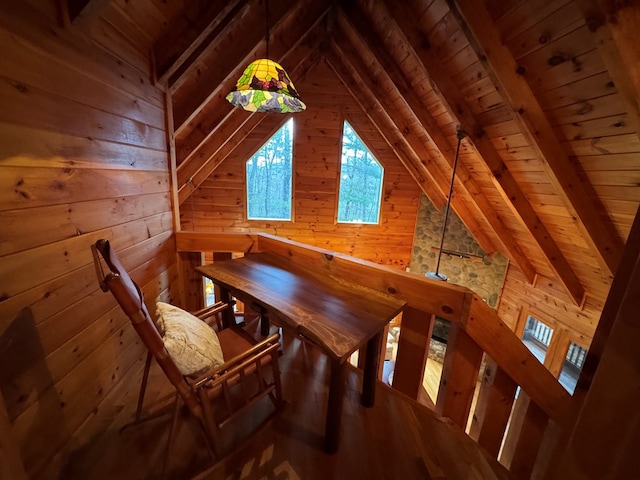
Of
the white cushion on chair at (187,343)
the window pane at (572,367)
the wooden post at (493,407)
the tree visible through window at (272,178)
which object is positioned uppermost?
the tree visible through window at (272,178)

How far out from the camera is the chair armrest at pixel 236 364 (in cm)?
95

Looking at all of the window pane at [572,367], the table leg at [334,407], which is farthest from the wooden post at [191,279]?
the window pane at [572,367]

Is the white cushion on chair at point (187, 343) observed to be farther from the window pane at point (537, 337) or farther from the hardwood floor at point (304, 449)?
the window pane at point (537, 337)

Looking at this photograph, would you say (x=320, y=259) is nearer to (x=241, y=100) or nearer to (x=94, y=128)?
(x=241, y=100)

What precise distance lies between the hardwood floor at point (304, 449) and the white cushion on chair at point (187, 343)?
0.49 meters

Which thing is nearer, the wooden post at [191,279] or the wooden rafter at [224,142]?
the wooden post at [191,279]

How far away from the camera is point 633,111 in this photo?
1.21m

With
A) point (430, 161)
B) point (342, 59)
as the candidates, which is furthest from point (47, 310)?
point (342, 59)

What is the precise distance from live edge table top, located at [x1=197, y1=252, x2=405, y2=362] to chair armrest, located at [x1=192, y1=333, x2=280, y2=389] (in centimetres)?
12

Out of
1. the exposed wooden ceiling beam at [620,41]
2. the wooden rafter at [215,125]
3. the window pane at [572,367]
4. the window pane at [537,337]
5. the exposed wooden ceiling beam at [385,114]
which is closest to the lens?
the exposed wooden ceiling beam at [620,41]

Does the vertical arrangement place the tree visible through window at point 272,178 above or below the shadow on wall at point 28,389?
above

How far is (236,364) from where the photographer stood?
1.08 metres

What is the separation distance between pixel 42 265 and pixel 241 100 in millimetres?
1344

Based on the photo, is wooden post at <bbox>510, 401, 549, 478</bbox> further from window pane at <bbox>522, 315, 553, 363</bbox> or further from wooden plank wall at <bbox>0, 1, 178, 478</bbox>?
window pane at <bbox>522, 315, 553, 363</bbox>
